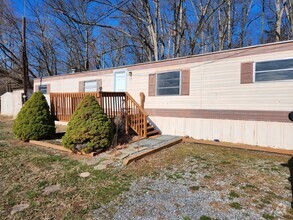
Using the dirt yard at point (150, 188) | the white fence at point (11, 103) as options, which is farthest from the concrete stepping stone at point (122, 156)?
the white fence at point (11, 103)

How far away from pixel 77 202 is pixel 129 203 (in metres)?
0.76

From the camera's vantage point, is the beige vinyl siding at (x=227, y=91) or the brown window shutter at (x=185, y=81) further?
the brown window shutter at (x=185, y=81)

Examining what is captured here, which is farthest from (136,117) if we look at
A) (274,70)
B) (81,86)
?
(81,86)

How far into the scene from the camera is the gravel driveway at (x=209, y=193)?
285 cm

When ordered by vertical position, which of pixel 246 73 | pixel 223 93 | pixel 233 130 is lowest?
pixel 233 130

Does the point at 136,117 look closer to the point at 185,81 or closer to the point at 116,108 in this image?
the point at 116,108

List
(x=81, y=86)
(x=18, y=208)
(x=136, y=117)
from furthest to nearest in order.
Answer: (x=81, y=86), (x=136, y=117), (x=18, y=208)

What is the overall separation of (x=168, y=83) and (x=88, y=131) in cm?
391

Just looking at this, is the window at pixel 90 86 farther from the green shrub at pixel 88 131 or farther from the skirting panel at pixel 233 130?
the green shrub at pixel 88 131

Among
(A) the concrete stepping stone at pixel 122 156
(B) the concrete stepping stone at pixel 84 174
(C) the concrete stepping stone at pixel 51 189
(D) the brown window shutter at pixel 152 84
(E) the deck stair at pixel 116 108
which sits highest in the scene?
(D) the brown window shutter at pixel 152 84

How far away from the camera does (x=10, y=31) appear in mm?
20062

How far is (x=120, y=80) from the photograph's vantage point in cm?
950

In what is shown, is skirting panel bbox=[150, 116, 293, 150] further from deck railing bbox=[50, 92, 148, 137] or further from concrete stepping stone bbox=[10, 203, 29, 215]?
concrete stepping stone bbox=[10, 203, 29, 215]

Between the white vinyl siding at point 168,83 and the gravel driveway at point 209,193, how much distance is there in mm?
3521
